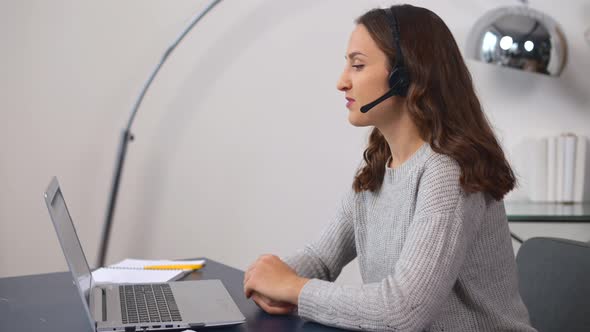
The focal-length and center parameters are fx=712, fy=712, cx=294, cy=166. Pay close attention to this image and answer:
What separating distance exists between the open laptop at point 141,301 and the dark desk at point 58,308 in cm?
3

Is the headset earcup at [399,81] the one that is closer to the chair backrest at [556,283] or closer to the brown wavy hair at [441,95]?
the brown wavy hair at [441,95]

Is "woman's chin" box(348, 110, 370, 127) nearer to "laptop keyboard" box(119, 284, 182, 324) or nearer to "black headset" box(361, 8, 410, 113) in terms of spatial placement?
"black headset" box(361, 8, 410, 113)

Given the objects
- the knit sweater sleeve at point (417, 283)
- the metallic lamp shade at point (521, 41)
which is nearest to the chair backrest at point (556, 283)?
the knit sweater sleeve at point (417, 283)

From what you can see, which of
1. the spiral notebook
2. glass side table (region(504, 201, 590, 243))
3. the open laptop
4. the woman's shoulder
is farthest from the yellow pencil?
glass side table (region(504, 201, 590, 243))

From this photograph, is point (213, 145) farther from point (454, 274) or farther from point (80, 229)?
point (454, 274)

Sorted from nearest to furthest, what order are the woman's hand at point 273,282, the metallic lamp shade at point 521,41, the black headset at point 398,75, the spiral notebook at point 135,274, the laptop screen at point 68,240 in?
the laptop screen at point 68,240 < the woman's hand at point 273,282 < the black headset at point 398,75 < the spiral notebook at point 135,274 < the metallic lamp shade at point 521,41

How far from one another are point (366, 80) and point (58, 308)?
65 cm

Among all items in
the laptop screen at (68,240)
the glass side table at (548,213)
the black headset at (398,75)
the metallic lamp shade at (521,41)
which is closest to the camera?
the laptop screen at (68,240)

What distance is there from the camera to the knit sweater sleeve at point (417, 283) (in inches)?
40.5

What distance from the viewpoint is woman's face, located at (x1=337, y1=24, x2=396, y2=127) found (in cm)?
126

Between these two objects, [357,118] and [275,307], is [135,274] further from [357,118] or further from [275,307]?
[357,118]

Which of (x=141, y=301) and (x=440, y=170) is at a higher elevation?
(x=440, y=170)

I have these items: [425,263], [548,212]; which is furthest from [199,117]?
[425,263]

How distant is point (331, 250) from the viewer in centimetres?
140
